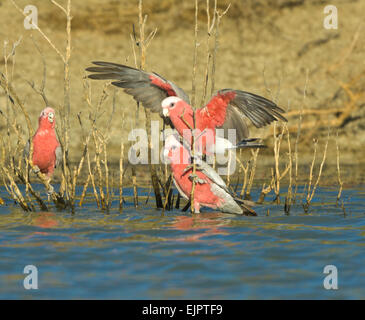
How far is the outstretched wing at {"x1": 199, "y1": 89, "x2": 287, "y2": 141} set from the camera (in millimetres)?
7457

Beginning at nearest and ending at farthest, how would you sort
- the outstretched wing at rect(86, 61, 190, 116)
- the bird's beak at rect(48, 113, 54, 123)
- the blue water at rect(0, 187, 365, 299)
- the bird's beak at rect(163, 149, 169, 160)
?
the blue water at rect(0, 187, 365, 299), the bird's beak at rect(163, 149, 169, 160), the outstretched wing at rect(86, 61, 190, 116), the bird's beak at rect(48, 113, 54, 123)

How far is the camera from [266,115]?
7.66m

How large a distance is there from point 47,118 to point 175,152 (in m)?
2.03

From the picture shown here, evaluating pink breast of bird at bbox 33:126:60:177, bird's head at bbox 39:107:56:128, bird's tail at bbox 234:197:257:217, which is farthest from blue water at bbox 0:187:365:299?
bird's head at bbox 39:107:56:128

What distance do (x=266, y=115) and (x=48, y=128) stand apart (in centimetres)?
285

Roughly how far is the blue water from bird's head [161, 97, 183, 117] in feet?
3.73

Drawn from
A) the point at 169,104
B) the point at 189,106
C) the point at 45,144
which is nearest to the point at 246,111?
the point at 189,106

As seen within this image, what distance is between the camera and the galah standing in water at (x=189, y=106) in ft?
24.4

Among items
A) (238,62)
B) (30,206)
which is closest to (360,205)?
(30,206)

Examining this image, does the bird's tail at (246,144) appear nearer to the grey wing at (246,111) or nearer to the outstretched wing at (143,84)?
the grey wing at (246,111)

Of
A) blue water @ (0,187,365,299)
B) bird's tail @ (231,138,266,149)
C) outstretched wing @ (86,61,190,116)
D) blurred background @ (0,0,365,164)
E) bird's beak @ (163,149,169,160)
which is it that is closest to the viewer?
blue water @ (0,187,365,299)

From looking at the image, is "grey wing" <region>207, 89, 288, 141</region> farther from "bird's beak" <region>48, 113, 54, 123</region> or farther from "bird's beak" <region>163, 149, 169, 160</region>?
"bird's beak" <region>48, 113, 54, 123</region>

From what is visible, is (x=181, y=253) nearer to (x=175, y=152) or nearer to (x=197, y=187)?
(x=197, y=187)
